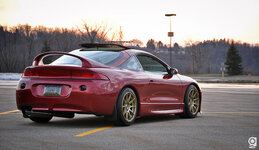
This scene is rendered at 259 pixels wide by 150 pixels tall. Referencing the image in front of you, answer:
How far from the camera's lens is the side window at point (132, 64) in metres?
7.88

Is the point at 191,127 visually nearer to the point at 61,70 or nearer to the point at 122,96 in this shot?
the point at 122,96

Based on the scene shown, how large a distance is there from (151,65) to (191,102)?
1.64 m

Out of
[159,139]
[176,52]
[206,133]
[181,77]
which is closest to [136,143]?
[159,139]

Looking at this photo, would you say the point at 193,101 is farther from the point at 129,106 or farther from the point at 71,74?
the point at 71,74

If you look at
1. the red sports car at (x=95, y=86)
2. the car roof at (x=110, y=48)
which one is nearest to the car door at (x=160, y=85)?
the red sports car at (x=95, y=86)

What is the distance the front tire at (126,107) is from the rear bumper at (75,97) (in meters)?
0.16

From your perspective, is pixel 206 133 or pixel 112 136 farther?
pixel 206 133

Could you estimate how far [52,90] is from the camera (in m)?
7.04

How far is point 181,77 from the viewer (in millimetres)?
9430

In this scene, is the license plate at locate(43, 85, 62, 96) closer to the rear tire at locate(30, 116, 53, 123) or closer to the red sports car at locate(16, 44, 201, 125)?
the red sports car at locate(16, 44, 201, 125)

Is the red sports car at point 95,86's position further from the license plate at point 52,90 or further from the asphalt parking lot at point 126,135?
the asphalt parking lot at point 126,135

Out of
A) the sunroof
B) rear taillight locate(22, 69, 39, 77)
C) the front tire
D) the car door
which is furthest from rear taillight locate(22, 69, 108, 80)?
the car door

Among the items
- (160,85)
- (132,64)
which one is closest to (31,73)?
(132,64)

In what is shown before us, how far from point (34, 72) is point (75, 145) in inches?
98.9
